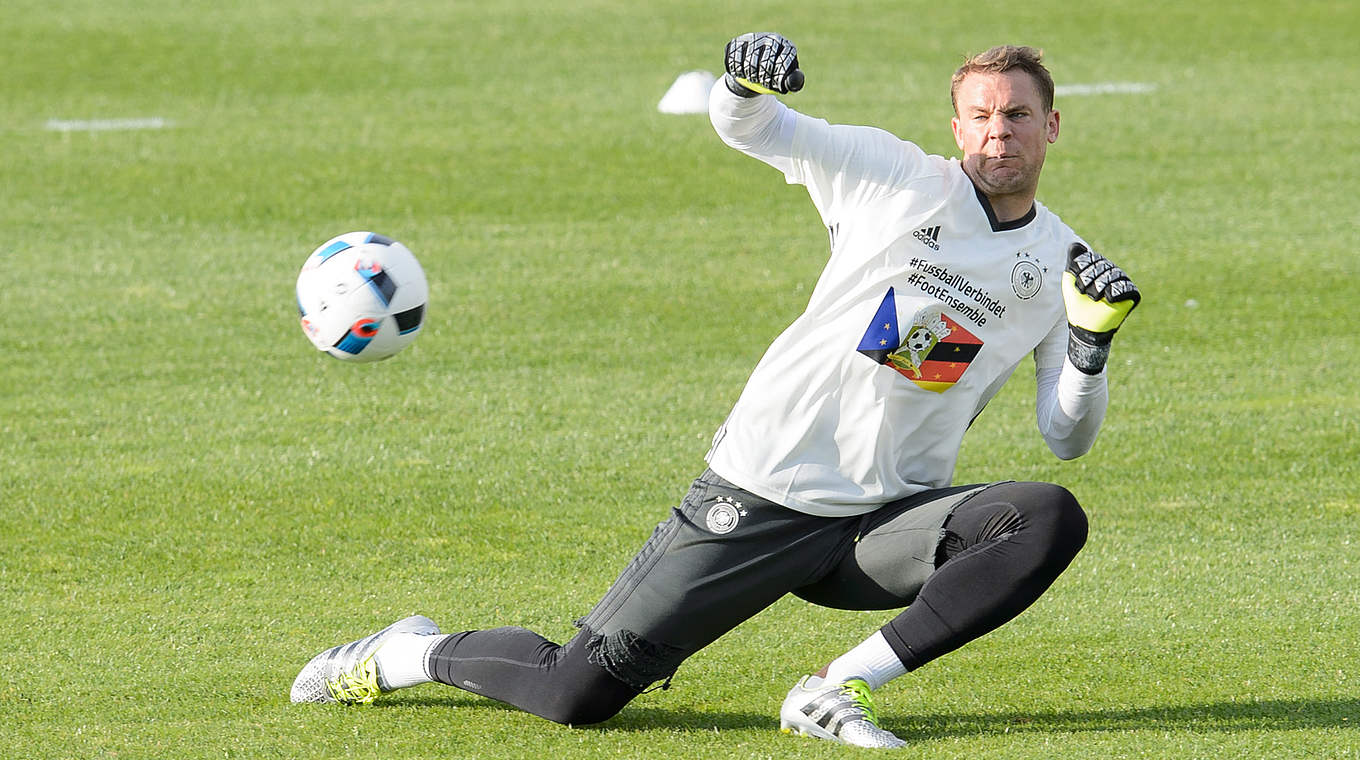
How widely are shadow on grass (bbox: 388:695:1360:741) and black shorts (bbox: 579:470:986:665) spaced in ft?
0.96

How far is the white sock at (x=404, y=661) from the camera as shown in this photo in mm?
5000

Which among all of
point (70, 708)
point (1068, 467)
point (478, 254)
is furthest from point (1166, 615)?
point (478, 254)

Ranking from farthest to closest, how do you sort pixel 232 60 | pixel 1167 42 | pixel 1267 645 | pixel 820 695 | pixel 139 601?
pixel 1167 42, pixel 232 60, pixel 139 601, pixel 1267 645, pixel 820 695

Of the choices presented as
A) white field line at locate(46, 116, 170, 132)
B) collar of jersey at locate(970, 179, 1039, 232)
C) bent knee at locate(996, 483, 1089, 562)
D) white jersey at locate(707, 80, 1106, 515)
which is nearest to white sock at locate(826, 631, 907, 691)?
white jersey at locate(707, 80, 1106, 515)

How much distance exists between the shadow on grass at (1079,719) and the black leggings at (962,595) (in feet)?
0.52

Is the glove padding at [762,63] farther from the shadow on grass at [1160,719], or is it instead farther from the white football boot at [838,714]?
the shadow on grass at [1160,719]

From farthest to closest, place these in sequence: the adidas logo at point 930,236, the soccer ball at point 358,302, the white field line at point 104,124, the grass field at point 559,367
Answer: the white field line at point 104,124
the soccer ball at point 358,302
the grass field at point 559,367
the adidas logo at point 930,236

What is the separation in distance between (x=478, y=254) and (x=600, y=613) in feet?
19.2

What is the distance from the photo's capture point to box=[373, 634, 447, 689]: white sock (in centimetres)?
500

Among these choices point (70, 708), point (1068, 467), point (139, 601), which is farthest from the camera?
point (1068, 467)

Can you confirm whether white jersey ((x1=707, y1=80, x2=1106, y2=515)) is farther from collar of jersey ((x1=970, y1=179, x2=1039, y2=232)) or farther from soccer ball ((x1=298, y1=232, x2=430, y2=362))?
soccer ball ((x1=298, y1=232, x2=430, y2=362))

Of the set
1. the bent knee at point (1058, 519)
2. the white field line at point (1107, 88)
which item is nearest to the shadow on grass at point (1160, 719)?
the bent knee at point (1058, 519)

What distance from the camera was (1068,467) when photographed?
24.3 ft

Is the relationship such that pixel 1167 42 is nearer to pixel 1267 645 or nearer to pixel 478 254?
pixel 478 254
